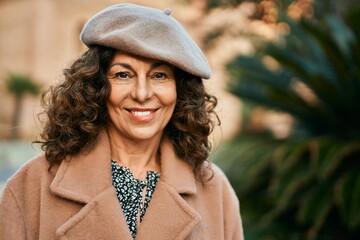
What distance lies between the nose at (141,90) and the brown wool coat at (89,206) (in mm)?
287

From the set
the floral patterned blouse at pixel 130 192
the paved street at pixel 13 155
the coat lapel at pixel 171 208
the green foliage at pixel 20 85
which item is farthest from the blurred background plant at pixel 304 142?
the green foliage at pixel 20 85

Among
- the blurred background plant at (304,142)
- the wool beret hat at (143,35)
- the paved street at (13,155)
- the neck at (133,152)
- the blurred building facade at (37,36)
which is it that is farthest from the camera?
the blurred building facade at (37,36)

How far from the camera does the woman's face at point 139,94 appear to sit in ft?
7.92

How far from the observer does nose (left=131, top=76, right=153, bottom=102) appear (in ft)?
7.84

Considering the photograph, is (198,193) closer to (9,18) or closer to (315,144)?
(315,144)

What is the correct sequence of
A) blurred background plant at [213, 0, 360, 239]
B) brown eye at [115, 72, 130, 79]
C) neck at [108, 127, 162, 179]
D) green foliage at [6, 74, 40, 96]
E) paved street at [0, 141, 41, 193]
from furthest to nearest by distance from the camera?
green foliage at [6, 74, 40, 96] → paved street at [0, 141, 41, 193] → blurred background plant at [213, 0, 360, 239] → neck at [108, 127, 162, 179] → brown eye at [115, 72, 130, 79]

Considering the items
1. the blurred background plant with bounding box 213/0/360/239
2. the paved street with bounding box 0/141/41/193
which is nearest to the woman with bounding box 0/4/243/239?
the blurred background plant with bounding box 213/0/360/239

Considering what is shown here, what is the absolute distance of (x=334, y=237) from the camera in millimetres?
5367

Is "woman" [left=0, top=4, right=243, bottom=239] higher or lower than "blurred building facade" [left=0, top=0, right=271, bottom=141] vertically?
higher

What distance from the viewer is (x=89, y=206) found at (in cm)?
242

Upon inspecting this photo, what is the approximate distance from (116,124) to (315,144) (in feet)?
9.83

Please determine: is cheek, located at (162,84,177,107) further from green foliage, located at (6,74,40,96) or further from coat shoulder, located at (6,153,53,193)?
green foliage, located at (6,74,40,96)

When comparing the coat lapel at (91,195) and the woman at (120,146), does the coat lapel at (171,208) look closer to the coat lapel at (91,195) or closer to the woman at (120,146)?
the woman at (120,146)

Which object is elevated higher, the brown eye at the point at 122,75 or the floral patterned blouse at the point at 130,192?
the brown eye at the point at 122,75
